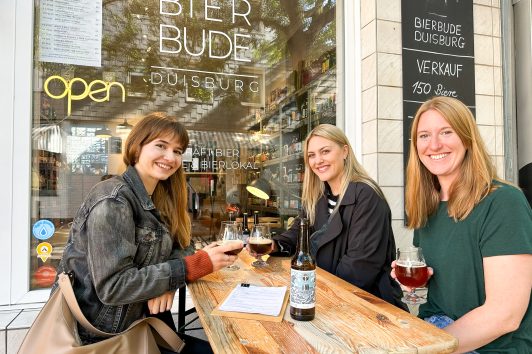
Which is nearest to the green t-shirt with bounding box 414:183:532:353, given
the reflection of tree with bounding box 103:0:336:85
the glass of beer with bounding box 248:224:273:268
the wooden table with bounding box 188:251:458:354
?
the wooden table with bounding box 188:251:458:354

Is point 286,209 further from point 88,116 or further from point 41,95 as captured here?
point 41,95

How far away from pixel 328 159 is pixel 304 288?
1.15 metres

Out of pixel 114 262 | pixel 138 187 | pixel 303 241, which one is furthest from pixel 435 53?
pixel 114 262

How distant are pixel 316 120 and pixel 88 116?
6.64 ft

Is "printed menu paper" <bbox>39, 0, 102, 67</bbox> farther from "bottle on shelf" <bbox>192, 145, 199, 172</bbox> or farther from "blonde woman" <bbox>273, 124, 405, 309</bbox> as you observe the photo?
"blonde woman" <bbox>273, 124, 405, 309</bbox>

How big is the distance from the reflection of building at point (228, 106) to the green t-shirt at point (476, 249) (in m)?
1.55

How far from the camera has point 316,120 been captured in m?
3.62

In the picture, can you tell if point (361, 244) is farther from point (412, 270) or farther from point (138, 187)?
point (138, 187)

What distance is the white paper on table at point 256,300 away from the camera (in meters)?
1.18

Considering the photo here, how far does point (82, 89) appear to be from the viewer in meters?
2.83

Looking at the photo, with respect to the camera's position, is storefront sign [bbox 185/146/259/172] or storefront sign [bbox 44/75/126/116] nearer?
storefront sign [bbox 44/75/126/116]

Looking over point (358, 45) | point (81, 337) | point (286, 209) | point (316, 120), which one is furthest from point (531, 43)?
point (81, 337)

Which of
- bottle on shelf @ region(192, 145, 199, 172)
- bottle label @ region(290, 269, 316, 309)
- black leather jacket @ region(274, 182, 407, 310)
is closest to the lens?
bottle label @ region(290, 269, 316, 309)

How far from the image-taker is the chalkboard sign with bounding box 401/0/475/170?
3.03 metres
